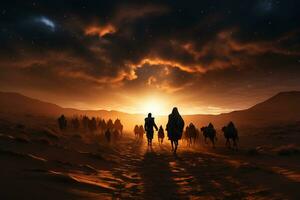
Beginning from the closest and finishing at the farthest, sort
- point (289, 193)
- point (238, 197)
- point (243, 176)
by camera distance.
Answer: point (289, 193), point (238, 197), point (243, 176)

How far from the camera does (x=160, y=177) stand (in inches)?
294

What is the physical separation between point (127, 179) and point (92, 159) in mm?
3397

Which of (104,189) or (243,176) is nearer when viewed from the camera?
(104,189)

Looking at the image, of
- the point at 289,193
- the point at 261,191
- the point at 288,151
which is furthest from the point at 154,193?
the point at 288,151

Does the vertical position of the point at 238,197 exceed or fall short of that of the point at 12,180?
it falls short

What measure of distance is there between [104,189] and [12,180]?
5.95 ft

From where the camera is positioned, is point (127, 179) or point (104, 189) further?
point (127, 179)

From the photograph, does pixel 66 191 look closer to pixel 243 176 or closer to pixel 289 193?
pixel 289 193

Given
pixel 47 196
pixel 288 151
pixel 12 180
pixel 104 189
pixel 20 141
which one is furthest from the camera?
pixel 288 151

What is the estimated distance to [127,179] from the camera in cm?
718

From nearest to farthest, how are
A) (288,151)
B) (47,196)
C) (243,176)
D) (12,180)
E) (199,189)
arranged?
(47,196) → (12,180) → (199,189) → (243,176) → (288,151)

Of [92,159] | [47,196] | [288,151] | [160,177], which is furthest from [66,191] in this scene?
[288,151]

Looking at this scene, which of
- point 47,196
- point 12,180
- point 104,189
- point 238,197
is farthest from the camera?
point 104,189

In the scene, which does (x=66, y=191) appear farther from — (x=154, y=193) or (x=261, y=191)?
(x=261, y=191)
